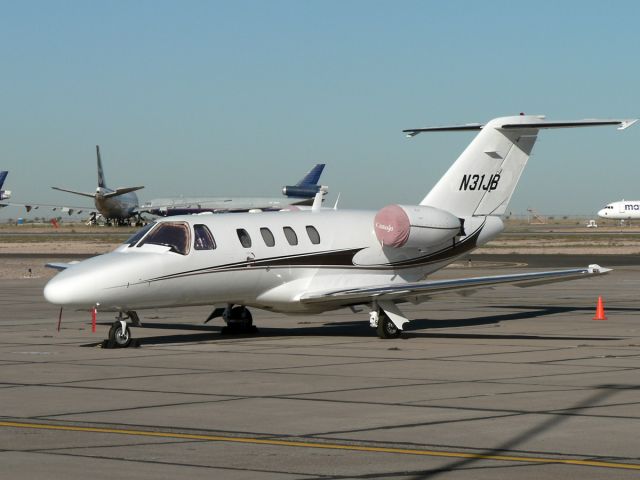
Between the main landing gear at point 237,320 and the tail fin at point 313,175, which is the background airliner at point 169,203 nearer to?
the tail fin at point 313,175

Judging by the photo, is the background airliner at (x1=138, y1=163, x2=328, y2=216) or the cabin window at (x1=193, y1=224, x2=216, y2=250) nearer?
the cabin window at (x1=193, y1=224, x2=216, y2=250)

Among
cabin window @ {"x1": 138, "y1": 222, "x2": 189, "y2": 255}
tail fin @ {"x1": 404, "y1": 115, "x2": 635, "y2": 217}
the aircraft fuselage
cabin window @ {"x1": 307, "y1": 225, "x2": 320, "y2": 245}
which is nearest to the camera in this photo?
the aircraft fuselage

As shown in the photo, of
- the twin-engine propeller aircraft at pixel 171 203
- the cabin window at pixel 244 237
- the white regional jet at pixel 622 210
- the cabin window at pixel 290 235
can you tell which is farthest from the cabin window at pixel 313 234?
the white regional jet at pixel 622 210

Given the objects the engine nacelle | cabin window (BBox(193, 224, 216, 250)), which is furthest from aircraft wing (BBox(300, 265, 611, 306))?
cabin window (BBox(193, 224, 216, 250))

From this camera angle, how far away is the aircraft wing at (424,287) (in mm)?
23359

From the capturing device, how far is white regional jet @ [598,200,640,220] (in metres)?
154

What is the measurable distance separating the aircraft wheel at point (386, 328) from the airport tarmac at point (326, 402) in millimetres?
418

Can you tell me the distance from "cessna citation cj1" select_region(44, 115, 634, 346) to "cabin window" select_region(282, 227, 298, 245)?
0.08 feet

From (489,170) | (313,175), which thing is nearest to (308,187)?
(313,175)

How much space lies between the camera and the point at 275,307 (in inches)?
997

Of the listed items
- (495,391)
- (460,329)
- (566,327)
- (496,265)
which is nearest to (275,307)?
(460,329)

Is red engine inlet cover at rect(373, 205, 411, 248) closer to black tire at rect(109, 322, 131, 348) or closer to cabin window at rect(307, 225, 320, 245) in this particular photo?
cabin window at rect(307, 225, 320, 245)

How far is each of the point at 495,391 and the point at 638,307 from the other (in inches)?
689

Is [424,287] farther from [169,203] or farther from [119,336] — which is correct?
[169,203]
